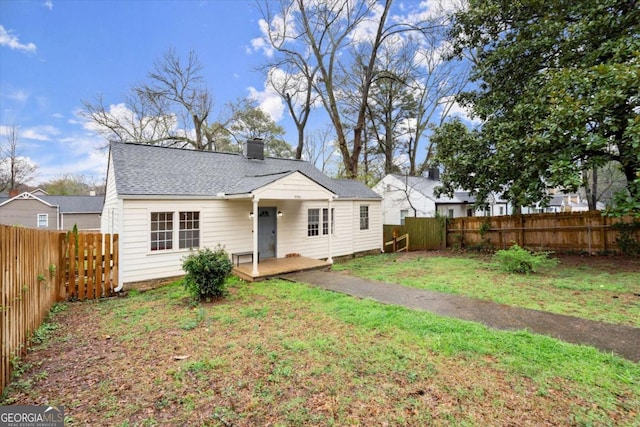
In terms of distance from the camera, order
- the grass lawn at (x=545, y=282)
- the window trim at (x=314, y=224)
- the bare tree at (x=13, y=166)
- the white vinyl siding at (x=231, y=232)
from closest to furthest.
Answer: the grass lawn at (x=545, y=282)
the white vinyl siding at (x=231, y=232)
the window trim at (x=314, y=224)
the bare tree at (x=13, y=166)

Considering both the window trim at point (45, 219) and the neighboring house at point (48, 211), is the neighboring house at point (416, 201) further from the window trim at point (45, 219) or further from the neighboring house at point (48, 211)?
the window trim at point (45, 219)

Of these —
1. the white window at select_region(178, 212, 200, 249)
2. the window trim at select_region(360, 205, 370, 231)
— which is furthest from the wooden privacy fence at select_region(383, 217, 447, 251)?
the white window at select_region(178, 212, 200, 249)

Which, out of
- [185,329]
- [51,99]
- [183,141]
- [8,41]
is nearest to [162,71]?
[183,141]

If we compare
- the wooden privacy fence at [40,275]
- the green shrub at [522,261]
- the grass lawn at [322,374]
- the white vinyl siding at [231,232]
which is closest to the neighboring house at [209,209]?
the white vinyl siding at [231,232]

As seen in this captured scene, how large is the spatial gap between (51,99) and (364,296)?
21111 mm

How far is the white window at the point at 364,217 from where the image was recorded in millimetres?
14219

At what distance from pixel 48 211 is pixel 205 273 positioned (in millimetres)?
31800

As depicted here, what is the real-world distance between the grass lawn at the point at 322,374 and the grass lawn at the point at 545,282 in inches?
88.5

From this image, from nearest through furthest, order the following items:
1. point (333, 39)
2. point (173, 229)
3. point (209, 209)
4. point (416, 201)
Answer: point (173, 229) < point (209, 209) < point (333, 39) < point (416, 201)

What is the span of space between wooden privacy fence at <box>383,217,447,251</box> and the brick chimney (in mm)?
8164

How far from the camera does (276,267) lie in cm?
952

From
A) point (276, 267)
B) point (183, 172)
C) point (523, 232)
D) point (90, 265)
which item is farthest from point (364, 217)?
point (90, 265)

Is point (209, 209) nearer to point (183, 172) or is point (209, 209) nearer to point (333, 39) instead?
point (183, 172)

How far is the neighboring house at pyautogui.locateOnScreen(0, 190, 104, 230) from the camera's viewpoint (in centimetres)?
2727
